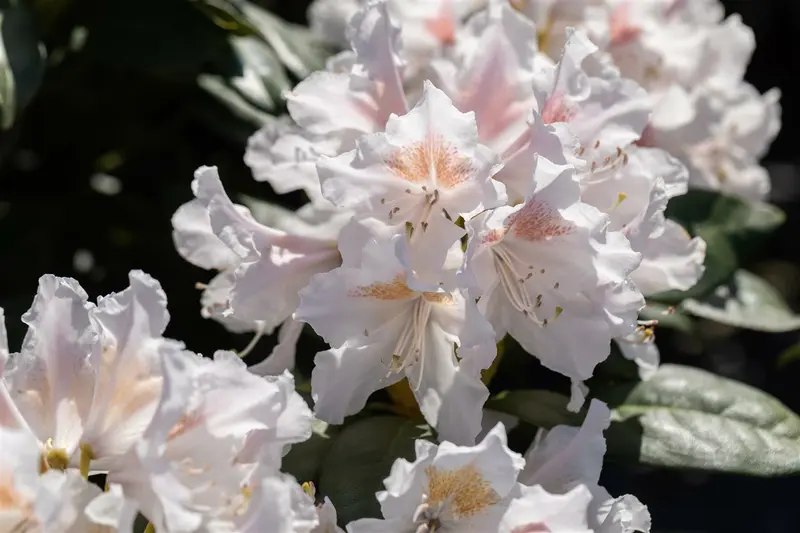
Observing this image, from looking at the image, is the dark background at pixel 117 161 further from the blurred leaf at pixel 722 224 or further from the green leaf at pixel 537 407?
the green leaf at pixel 537 407

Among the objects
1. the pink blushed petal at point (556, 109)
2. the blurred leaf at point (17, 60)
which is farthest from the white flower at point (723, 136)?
the blurred leaf at point (17, 60)

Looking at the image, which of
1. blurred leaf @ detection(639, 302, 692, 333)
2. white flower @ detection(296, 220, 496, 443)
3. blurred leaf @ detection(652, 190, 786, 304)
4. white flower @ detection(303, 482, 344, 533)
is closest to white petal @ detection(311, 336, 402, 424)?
white flower @ detection(296, 220, 496, 443)

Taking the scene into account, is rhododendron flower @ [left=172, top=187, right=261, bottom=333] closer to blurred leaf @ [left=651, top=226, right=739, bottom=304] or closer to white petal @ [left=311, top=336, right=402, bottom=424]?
white petal @ [left=311, top=336, right=402, bottom=424]

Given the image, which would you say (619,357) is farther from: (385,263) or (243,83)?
(243,83)

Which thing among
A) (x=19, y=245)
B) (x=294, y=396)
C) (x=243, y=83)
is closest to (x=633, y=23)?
(x=243, y=83)

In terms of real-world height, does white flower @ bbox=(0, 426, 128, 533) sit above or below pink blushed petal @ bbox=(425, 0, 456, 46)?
below

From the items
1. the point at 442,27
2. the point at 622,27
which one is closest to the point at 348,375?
the point at 442,27
